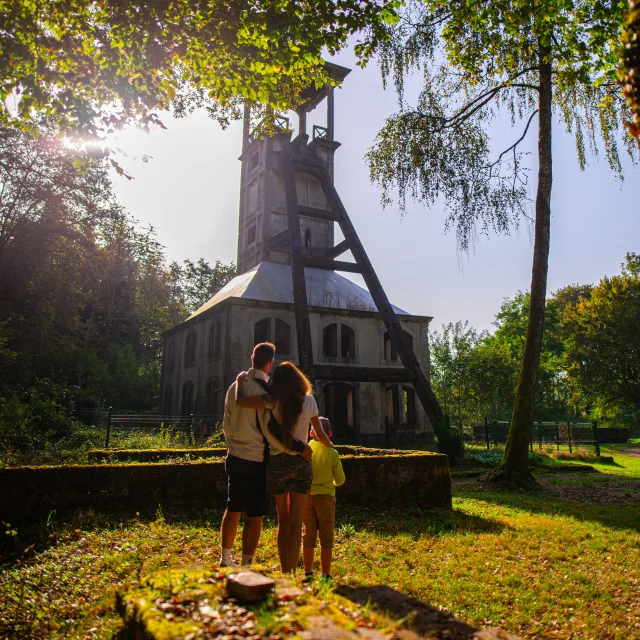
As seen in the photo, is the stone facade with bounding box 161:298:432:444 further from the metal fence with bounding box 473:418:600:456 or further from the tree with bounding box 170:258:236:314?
the tree with bounding box 170:258:236:314

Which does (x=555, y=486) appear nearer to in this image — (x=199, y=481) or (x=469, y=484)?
(x=469, y=484)

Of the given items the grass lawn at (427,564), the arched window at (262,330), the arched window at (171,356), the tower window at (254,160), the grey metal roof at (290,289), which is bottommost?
the grass lawn at (427,564)

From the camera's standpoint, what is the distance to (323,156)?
31312 mm

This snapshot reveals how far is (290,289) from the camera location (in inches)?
1037

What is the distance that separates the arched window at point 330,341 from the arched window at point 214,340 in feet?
16.3

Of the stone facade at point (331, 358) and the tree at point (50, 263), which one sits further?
the stone facade at point (331, 358)

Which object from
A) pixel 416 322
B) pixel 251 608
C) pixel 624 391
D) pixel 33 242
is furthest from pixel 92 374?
pixel 624 391

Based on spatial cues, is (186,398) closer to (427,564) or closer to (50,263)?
(50,263)

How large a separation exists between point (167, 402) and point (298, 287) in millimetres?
13660

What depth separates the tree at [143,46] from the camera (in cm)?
714

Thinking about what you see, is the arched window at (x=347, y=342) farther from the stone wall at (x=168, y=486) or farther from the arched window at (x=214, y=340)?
the stone wall at (x=168, y=486)

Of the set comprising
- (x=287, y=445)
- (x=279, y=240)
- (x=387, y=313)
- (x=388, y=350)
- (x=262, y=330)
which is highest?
(x=279, y=240)

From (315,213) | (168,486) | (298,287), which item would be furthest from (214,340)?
(168,486)

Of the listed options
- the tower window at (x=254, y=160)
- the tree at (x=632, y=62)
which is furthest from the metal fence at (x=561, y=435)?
the tree at (x=632, y=62)
